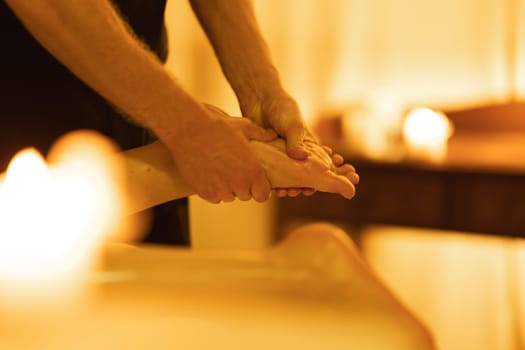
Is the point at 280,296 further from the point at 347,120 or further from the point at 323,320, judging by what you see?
the point at 347,120

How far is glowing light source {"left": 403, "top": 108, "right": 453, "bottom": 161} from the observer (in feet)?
7.42

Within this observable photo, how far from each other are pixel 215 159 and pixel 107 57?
0.57 ft

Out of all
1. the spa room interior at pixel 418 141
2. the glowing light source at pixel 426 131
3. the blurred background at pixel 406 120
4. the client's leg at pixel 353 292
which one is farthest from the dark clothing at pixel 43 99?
the glowing light source at pixel 426 131

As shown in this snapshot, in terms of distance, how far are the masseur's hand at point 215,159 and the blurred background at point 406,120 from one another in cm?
130

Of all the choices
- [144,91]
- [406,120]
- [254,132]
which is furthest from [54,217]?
[406,120]

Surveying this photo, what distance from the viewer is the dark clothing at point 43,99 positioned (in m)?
1.05

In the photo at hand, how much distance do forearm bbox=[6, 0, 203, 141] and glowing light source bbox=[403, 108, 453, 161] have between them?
4.86ft

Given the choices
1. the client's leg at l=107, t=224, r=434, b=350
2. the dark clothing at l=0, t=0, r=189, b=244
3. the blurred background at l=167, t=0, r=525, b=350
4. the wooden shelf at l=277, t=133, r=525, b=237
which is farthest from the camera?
the blurred background at l=167, t=0, r=525, b=350

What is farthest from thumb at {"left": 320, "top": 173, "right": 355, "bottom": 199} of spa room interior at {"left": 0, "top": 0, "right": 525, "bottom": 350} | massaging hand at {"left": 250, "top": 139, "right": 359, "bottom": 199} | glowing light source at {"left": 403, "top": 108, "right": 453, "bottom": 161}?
glowing light source at {"left": 403, "top": 108, "right": 453, "bottom": 161}

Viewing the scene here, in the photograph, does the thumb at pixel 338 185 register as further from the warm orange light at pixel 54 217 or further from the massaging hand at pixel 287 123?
the warm orange light at pixel 54 217

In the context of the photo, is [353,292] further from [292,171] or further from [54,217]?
[54,217]

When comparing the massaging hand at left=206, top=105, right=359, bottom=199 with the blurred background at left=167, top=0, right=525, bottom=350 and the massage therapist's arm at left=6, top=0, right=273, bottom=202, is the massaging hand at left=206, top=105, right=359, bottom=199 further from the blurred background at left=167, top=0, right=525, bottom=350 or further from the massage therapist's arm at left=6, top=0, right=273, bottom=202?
the blurred background at left=167, top=0, right=525, bottom=350

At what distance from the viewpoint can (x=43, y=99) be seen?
42.3 inches

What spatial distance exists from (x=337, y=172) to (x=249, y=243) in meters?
1.69
